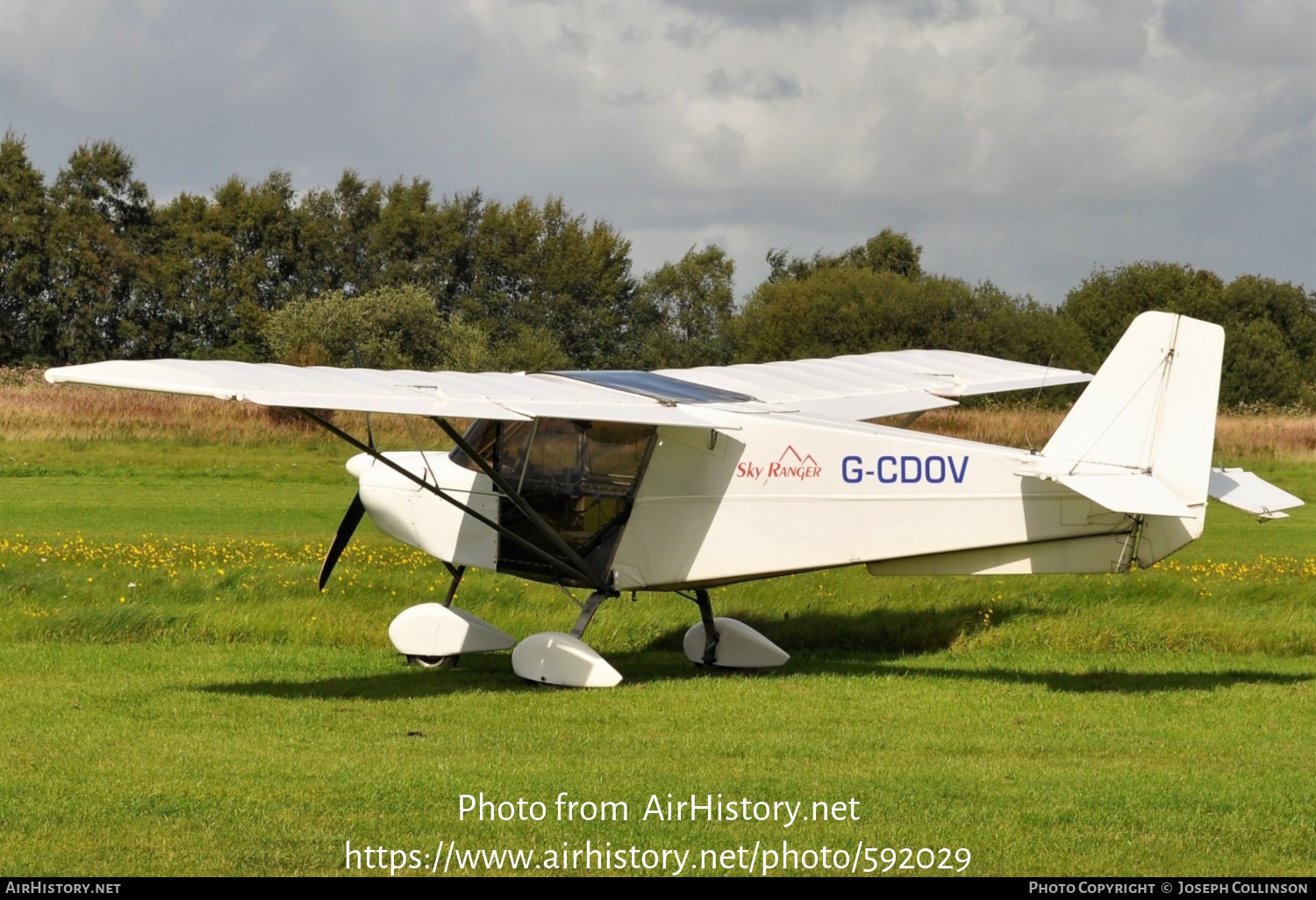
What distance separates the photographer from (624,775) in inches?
288

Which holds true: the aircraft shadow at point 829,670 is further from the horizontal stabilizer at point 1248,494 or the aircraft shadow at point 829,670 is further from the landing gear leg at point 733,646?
the horizontal stabilizer at point 1248,494

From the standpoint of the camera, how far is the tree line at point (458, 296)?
54625mm

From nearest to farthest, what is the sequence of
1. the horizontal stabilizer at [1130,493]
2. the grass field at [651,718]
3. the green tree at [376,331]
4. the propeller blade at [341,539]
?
the grass field at [651,718] → the horizontal stabilizer at [1130,493] → the propeller blade at [341,539] → the green tree at [376,331]

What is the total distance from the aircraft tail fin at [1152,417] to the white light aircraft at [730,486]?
0.04 feet

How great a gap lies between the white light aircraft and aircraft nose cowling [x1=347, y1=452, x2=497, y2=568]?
1 centimetres

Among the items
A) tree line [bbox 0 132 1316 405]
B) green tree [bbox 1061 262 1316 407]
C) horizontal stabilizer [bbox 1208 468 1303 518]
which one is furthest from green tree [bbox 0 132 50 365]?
horizontal stabilizer [bbox 1208 468 1303 518]

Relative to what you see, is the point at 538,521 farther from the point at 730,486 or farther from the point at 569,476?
the point at 730,486

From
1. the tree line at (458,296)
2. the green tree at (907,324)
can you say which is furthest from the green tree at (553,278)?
the green tree at (907,324)

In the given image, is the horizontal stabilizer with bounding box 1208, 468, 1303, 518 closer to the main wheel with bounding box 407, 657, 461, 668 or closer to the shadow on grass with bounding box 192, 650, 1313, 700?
the shadow on grass with bounding box 192, 650, 1313, 700

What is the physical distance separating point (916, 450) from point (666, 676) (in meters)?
2.69

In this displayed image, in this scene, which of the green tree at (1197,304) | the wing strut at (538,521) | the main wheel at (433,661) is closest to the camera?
the wing strut at (538,521)

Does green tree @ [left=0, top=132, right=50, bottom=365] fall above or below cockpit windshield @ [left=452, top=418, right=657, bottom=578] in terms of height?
above

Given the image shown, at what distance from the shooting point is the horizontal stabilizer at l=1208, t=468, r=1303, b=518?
1036cm

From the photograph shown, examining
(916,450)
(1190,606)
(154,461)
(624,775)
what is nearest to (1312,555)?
(1190,606)
